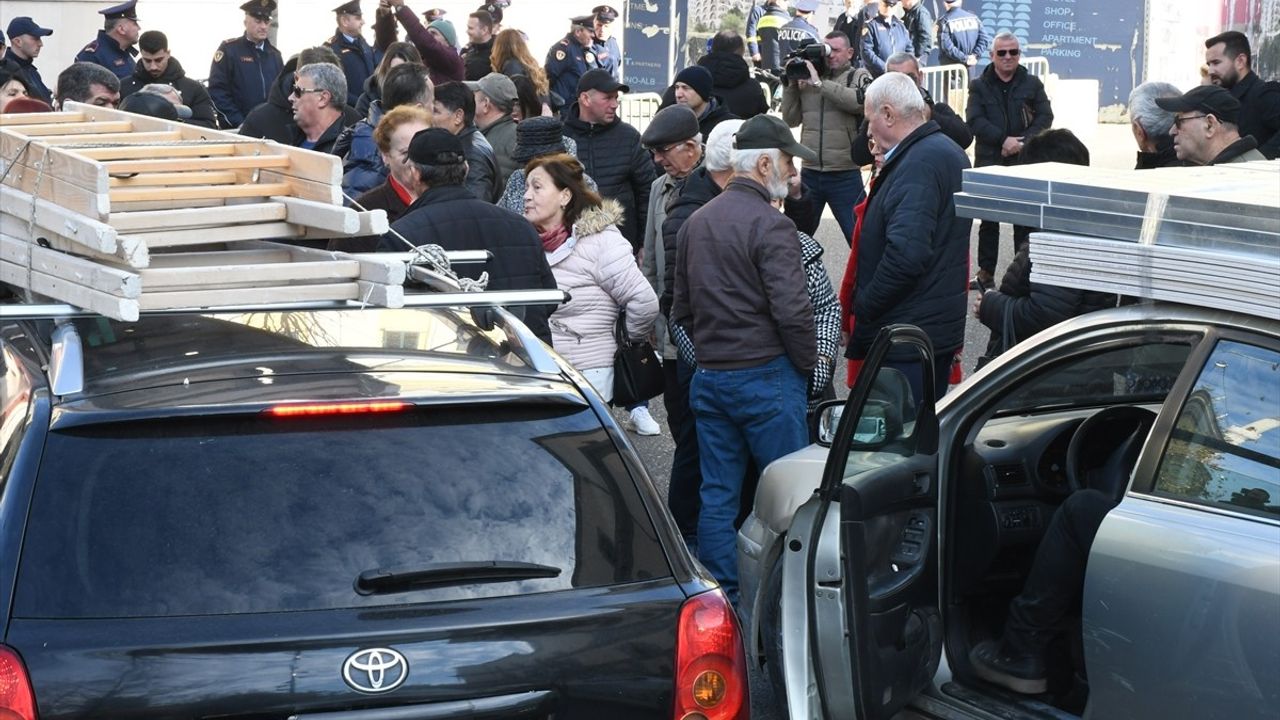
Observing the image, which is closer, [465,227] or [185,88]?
[465,227]

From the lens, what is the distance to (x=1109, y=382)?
16.6 feet

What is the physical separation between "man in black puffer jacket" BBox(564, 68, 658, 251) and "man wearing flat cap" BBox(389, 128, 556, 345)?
3292 mm

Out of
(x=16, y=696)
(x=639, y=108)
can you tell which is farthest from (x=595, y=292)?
(x=639, y=108)

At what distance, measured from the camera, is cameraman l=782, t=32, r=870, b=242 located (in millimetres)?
11656

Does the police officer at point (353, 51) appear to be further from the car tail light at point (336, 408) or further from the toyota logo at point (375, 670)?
the toyota logo at point (375, 670)

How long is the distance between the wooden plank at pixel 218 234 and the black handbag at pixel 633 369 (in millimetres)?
2175

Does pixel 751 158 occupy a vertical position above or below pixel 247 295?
above

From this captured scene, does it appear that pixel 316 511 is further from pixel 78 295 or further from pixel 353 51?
pixel 353 51

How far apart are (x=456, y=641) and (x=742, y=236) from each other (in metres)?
3.05

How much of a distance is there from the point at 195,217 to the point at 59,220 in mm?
441

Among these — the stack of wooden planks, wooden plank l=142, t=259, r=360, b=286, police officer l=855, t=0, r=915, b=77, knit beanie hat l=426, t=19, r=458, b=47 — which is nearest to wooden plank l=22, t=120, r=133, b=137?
the stack of wooden planks

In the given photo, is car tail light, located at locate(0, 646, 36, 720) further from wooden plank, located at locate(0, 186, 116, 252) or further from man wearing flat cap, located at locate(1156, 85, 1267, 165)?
man wearing flat cap, located at locate(1156, 85, 1267, 165)

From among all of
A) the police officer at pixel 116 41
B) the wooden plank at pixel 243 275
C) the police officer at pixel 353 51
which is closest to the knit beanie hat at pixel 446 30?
the police officer at pixel 353 51

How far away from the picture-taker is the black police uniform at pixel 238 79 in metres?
13.6
